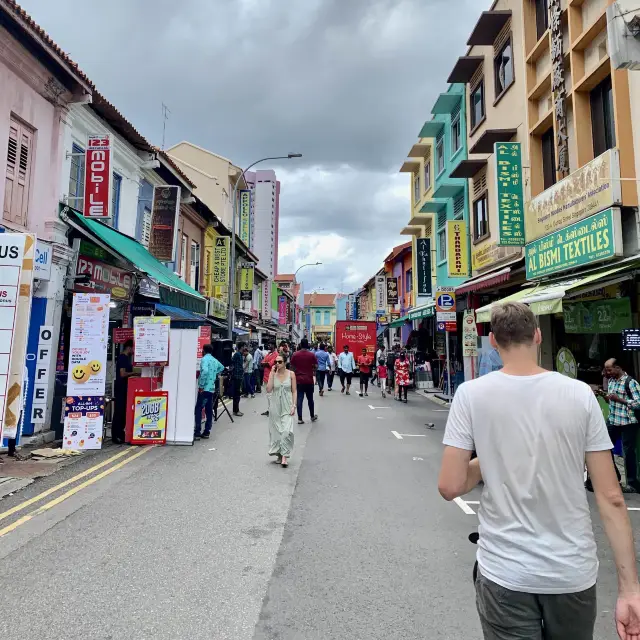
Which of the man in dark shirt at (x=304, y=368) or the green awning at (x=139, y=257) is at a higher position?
the green awning at (x=139, y=257)

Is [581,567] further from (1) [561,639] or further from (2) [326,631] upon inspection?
(2) [326,631]

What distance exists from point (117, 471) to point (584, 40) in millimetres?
10817

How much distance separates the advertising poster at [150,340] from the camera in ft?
30.4

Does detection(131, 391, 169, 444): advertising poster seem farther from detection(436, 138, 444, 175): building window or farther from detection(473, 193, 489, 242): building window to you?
detection(436, 138, 444, 175): building window

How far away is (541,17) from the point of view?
1180 centimetres

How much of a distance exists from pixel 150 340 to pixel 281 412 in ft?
10.7

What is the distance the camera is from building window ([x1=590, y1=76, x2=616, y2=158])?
888cm

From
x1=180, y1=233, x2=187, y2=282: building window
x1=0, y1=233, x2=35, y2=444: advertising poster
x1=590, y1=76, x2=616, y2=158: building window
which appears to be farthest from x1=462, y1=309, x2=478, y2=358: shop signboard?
x1=180, y1=233, x2=187, y2=282: building window

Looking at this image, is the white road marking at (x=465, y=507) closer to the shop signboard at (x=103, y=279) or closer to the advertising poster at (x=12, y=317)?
the advertising poster at (x=12, y=317)

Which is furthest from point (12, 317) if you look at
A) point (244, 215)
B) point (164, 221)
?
point (244, 215)

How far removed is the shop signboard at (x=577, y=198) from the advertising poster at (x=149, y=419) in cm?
830

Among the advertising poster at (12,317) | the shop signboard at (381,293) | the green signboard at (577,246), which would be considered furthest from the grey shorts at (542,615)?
the shop signboard at (381,293)

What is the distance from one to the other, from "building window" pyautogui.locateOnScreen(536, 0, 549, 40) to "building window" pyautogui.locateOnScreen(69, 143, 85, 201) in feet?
35.8

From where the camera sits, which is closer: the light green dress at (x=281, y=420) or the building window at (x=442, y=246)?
the light green dress at (x=281, y=420)
